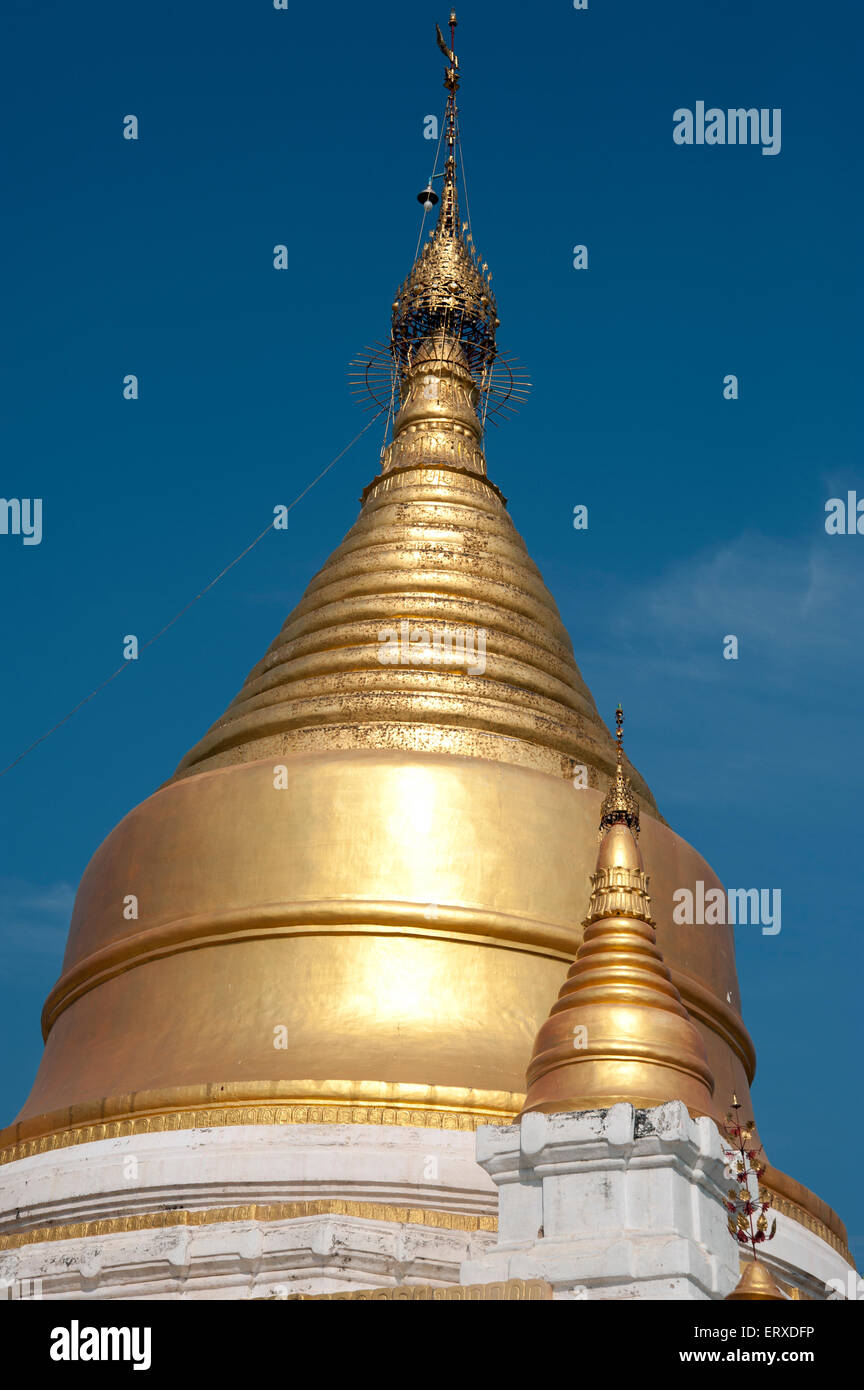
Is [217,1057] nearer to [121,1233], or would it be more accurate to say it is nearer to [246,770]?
[121,1233]

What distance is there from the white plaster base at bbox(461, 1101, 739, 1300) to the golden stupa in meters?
2.86

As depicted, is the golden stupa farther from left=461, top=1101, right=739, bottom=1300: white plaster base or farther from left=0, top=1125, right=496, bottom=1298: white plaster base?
left=461, top=1101, right=739, bottom=1300: white plaster base

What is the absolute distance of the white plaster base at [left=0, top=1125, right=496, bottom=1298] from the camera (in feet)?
55.4

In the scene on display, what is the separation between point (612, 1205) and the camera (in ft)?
46.6

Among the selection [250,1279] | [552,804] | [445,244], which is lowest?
[250,1279]

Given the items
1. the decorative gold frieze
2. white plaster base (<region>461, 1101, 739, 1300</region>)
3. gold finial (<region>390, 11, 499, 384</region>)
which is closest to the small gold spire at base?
white plaster base (<region>461, 1101, 739, 1300</region>)

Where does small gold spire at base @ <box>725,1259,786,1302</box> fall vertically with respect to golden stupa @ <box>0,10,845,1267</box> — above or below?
below

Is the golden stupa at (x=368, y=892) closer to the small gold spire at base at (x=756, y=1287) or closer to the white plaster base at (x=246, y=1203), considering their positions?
the white plaster base at (x=246, y=1203)

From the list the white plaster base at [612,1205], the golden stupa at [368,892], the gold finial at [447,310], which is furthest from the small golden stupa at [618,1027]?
the gold finial at [447,310]

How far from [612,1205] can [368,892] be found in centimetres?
702

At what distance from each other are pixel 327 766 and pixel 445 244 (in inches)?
493
